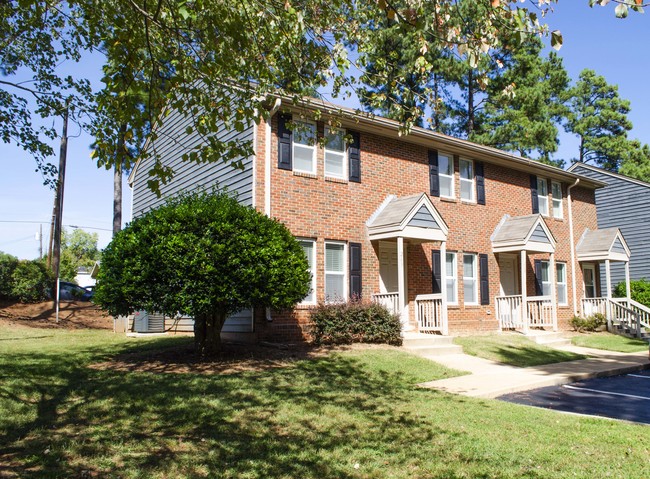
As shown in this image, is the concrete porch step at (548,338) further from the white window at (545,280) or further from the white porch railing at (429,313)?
the white porch railing at (429,313)

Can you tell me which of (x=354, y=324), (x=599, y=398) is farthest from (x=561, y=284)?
(x=599, y=398)

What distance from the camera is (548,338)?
1669cm

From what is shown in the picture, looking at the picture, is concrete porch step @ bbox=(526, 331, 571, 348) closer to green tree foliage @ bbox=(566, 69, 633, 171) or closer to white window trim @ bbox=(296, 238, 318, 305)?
white window trim @ bbox=(296, 238, 318, 305)

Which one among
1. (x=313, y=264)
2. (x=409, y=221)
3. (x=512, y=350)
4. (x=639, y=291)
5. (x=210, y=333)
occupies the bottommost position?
(x=512, y=350)

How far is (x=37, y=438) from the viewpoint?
574 cm

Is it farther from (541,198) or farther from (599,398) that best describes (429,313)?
(541,198)

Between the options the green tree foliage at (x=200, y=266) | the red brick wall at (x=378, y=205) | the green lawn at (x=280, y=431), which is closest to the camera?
the green lawn at (x=280, y=431)

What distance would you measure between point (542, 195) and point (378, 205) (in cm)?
862

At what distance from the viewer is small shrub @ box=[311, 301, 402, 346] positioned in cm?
1282

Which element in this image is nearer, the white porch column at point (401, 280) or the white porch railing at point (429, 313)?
the white porch column at point (401, 280)

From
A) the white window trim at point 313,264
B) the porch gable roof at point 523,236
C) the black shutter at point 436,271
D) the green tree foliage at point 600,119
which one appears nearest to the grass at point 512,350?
the black shutter at point 436,271

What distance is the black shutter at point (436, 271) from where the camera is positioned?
53.4 feet

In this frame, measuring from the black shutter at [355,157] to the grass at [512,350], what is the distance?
16.8ft

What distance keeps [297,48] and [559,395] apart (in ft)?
23.0
